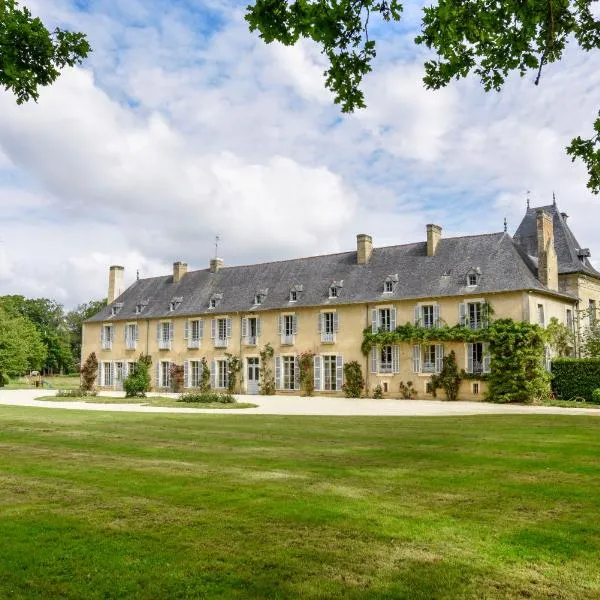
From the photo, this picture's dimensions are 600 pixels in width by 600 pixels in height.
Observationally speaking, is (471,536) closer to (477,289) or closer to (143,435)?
(143,435)

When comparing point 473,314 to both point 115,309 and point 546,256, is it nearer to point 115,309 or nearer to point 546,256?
point 546,256

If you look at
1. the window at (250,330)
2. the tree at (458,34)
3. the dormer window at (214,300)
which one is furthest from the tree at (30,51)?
the dormer window at (214,300)

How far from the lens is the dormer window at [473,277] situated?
84.8ft

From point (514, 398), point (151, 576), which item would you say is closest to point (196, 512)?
point (151, 576)

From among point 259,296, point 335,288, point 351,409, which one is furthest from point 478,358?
point 259,296

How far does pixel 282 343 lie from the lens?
100 ft

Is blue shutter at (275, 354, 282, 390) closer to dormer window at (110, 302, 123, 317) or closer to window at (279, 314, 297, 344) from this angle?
window at (279, 314, 297, 344)

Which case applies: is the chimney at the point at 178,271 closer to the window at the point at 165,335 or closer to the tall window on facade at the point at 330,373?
the window at the point at 165,335

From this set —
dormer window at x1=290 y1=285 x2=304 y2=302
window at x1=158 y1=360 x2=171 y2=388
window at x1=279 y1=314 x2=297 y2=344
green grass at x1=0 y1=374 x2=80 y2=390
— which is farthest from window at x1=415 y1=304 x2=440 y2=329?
green grass at x1=0 y1=374 x2=80 y2=390

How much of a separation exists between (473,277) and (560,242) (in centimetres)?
713

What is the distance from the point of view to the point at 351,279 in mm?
30016

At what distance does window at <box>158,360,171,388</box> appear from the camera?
34156 mm

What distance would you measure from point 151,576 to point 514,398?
22060 mm

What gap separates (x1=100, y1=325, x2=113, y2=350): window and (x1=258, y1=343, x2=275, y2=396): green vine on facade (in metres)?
11.6
